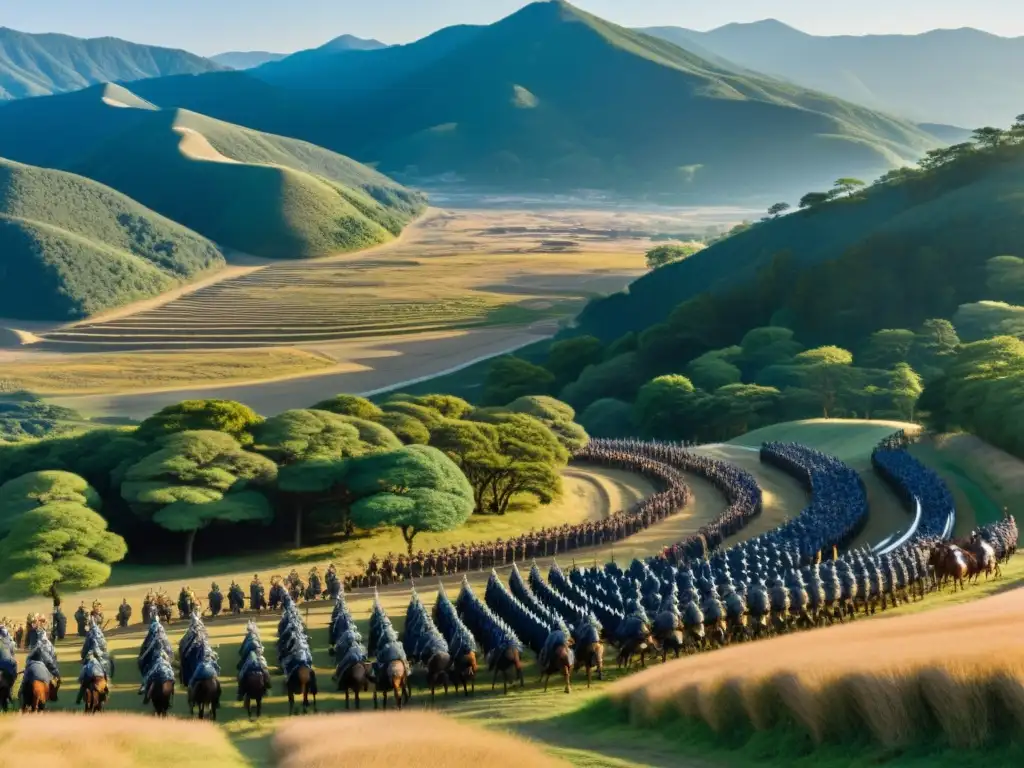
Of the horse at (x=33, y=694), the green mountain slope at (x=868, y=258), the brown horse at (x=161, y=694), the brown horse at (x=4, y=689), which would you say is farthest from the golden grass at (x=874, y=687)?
the green mountain slope at (x=868, y=258)

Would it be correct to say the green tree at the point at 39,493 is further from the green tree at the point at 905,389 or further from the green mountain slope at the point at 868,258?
the green mountain slope at the point at 868,258

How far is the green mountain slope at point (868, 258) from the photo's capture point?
13138 centimetres

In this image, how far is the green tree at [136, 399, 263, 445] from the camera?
59125 mm

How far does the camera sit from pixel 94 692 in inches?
1052

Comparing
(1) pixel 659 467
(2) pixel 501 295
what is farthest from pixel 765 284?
(1) pixel 659 467

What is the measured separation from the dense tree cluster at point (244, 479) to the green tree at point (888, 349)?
53146 mm

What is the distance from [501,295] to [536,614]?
167 metres

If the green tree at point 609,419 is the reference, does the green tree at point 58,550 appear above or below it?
below

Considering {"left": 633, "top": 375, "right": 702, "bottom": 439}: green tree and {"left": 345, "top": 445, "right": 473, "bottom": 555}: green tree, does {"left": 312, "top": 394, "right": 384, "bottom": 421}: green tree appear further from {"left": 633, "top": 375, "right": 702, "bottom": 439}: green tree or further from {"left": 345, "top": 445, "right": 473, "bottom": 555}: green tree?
{"left": 633, "top": 375, "right": 702, "bottom": 439}: green tree

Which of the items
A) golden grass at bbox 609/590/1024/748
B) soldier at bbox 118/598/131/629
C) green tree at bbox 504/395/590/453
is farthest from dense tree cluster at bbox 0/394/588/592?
golden grass at bbox 609/590/1024/748

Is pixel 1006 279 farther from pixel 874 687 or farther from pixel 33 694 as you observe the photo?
pixel 874 687

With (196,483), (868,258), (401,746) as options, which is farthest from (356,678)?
(868,258)

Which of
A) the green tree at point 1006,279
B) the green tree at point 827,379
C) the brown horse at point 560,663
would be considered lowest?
the brown horse at point 560,663

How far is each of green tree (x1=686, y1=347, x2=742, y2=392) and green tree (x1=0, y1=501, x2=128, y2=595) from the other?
6947cm
